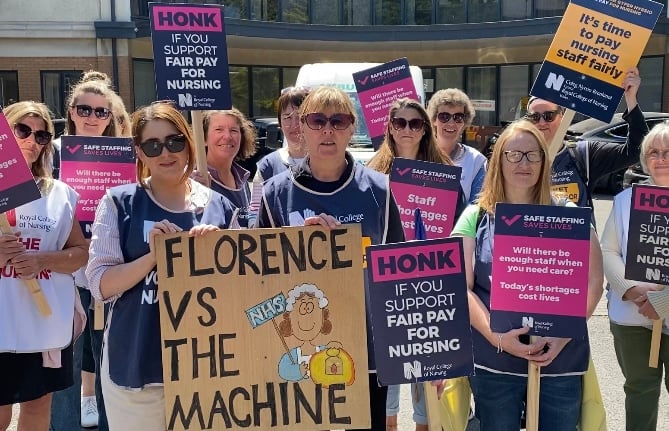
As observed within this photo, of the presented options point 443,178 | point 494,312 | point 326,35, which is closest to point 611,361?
point 443,178

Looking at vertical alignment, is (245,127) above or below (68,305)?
above

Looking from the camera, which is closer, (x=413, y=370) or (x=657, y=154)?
(x=413, y=370)

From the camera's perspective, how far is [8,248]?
10.9ft

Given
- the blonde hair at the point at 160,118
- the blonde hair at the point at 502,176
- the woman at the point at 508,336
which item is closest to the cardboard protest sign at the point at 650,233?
the woman at the point at 508,336

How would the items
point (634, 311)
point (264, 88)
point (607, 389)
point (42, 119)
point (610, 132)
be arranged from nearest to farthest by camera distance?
point (42, 119)
point (634, 311)
point (607, 389)
point (610, 132)
point (264, 88)

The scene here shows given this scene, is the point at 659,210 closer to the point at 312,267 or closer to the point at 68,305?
the point at 312,267

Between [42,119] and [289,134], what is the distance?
66.0 inches

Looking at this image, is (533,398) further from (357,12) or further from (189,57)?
(357,12)

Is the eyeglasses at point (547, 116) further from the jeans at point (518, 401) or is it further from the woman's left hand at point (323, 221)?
the woman's left hand at point (323, 221)

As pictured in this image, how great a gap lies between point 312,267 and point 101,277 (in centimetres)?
83

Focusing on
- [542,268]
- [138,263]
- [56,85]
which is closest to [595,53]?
[542,268]

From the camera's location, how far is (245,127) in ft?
14.9

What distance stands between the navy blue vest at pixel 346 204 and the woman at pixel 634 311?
1.48 meters

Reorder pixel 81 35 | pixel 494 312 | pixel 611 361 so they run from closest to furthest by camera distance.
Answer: pixel 494 312, pixel 611 361, pixel 81 35
